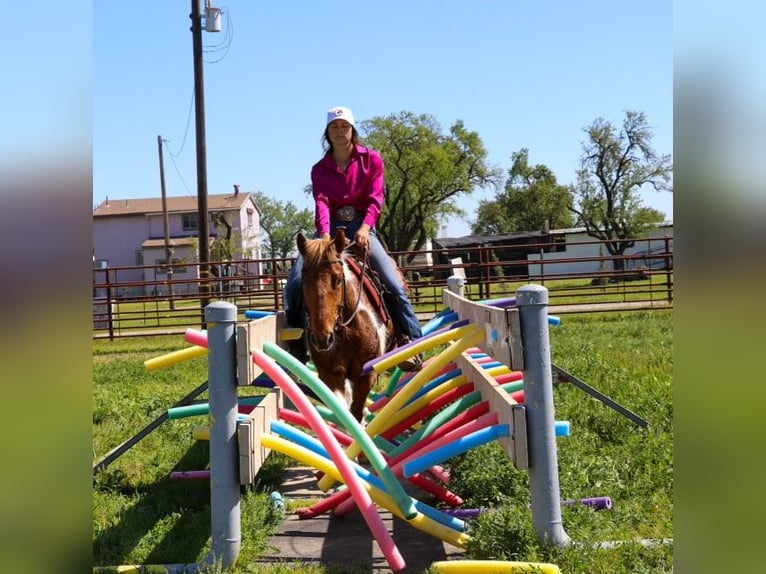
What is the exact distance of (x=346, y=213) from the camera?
19.1 ft

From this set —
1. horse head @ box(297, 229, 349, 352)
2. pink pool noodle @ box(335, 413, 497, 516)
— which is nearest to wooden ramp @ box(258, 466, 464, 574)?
pink pool noodle @ box(335, 413, 497, 516)

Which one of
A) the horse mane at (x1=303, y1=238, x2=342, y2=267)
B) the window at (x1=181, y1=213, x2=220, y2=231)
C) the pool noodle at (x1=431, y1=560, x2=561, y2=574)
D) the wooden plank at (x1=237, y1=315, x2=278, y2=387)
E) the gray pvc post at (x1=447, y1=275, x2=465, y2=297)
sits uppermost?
the window at (x1=181, y1=213, x2=220, y2=231)

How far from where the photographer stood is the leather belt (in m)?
5.83

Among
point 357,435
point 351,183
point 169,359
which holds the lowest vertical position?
point 357,435

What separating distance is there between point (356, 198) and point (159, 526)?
3050 millimetres

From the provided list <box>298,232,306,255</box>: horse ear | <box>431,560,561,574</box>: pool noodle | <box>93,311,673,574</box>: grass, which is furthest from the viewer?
<box>298,232,306,255</box>: horse ear

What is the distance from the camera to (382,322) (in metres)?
5.53

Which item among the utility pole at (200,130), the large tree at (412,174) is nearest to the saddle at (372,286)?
the utility pole at (200,130)

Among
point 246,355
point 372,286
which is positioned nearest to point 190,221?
point 372,286

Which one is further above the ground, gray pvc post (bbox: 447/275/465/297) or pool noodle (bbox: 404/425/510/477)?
gray pvc post (bbox: 447/275/465/297)

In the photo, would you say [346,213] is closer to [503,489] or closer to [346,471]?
[503,489]

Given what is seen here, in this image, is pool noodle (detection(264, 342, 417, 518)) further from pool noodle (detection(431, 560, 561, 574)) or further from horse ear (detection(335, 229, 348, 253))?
horse ear (detection(335, 229, 348, 253))
